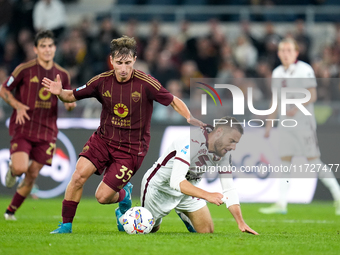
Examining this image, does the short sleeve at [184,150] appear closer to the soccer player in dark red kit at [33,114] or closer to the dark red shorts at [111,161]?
the dark red shorts at [111,161]

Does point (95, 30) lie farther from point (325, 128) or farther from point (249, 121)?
point (325, 128)

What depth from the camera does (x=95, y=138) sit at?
21.2ft

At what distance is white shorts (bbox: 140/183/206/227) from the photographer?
6453mm

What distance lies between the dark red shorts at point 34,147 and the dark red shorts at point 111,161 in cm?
197

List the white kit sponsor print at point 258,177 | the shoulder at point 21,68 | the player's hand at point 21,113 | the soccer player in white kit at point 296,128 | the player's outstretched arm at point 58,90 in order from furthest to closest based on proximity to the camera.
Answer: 1. the white kit sponsor print at point 258,177
2. the soccer player in white kit at point 296,128
3. the shoulder at point 21,68
4. the player's hand at point 21,113
5. the player's outstretched arm at point 58,90

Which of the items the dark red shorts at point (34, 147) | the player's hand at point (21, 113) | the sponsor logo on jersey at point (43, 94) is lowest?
the dark red shorts at point (34, 147)

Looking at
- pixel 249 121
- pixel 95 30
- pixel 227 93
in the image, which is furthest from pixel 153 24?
pixel 249 121

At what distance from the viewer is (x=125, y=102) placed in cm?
629

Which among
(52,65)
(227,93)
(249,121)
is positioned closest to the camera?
(52,65)

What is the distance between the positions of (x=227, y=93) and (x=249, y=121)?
3.87 ft

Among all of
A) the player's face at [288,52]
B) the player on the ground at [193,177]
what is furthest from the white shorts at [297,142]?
the player on the ground at [193,177]

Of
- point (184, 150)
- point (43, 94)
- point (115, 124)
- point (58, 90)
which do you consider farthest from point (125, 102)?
point (43, 94)

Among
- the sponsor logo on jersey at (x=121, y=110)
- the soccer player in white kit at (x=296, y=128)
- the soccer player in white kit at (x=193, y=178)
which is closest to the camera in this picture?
the soccer player in white kit at (x=193, y=178)

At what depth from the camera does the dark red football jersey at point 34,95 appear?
8.08 meters
